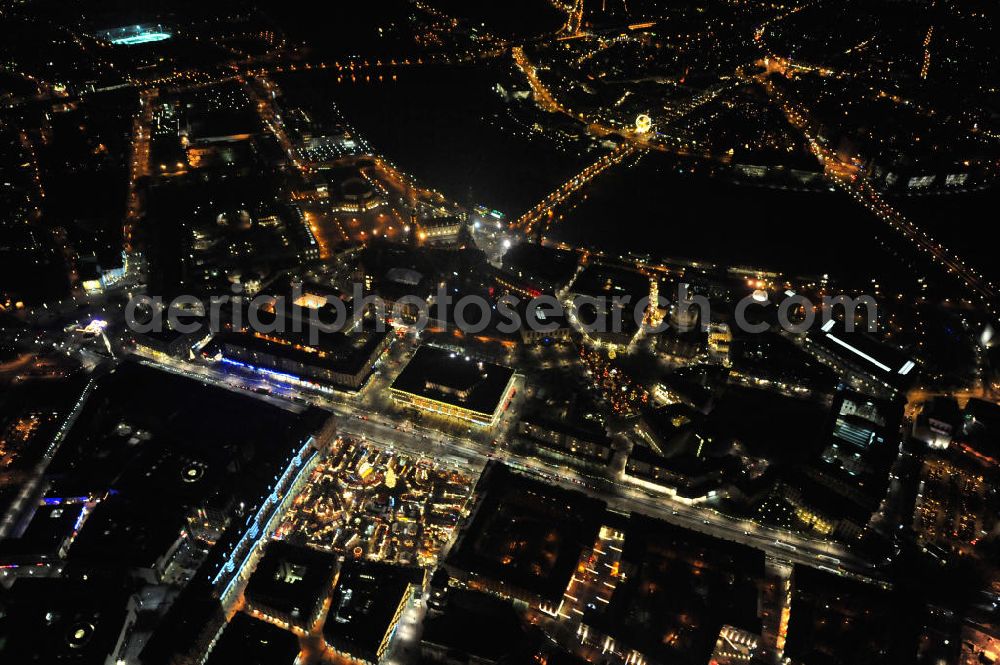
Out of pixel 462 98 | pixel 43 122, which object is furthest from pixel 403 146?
pixel 43 122

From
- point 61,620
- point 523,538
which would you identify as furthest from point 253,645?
point 523,538

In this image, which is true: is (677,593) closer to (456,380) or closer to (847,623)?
(847,623)

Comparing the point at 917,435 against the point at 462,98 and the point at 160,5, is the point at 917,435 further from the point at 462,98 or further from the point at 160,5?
the point at 160,5

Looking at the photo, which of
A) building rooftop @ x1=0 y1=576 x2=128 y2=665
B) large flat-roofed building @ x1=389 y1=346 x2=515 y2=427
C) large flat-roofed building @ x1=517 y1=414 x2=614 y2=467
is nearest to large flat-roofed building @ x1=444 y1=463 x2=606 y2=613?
large flat-roofed building @ x1=517 y1=414 x2=614 y2=467

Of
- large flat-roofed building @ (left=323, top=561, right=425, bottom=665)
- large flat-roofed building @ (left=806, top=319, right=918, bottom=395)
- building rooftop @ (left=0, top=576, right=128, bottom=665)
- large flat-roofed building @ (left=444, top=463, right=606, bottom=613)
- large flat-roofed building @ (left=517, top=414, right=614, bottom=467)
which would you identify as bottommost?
building rooftop @ (left=0, top=576, right=128, bottom=665)

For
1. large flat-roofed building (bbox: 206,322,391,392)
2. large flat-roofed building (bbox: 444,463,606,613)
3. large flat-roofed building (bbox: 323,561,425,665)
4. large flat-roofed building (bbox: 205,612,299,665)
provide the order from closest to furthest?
large flat-roofed building (bbox: 205,612,299,665) < large flat-roofed building (bbox: 323,561,425,665) < large flat-roofed building (bbox: 444,463,606,613) < large flat-roofed building (bbox: 206,322,391,392)

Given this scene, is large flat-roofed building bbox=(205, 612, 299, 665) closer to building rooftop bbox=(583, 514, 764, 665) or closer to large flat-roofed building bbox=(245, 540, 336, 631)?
large flat-roofed building bbox=(245, 540, 336, 631)
